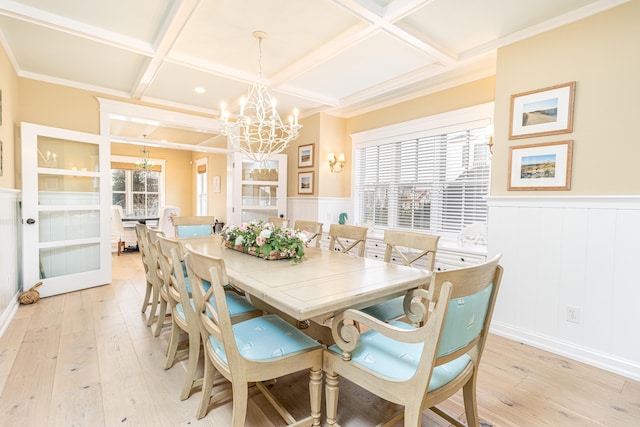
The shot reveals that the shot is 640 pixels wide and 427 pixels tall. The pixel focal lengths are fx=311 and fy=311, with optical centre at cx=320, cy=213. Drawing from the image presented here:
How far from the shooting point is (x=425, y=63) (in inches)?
122

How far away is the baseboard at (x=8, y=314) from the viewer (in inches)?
105

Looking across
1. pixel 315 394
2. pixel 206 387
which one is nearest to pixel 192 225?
pixel 206 387

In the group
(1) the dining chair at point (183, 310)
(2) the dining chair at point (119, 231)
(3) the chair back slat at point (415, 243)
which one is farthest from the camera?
(2) the dining chair at point (119, 231)

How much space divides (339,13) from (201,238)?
2.36 m

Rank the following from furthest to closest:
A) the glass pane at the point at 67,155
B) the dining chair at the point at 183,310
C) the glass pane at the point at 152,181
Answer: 1. the glass pane at the point at 152,181
2. the glass pane at the point at 67,155
3. the dining chair at the point at 183,310

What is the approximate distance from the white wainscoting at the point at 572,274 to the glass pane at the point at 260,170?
332cm

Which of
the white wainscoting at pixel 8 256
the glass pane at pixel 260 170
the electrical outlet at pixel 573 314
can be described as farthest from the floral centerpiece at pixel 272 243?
the glass pane at pixel 260 170

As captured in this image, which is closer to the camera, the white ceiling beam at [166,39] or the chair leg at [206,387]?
the chair leg at [206,387]

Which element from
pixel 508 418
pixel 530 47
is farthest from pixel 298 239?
pixel 530 47

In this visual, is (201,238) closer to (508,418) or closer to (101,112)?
(101,112)

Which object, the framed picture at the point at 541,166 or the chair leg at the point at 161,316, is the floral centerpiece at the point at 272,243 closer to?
the chair leg at the point at 161,316

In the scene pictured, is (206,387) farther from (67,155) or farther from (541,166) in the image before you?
(67,155)

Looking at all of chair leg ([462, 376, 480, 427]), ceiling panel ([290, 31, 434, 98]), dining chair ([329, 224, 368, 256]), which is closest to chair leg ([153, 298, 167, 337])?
dining chair ([329, 224, 368, 256])

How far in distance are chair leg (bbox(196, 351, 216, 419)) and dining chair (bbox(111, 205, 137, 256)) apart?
5655mm
